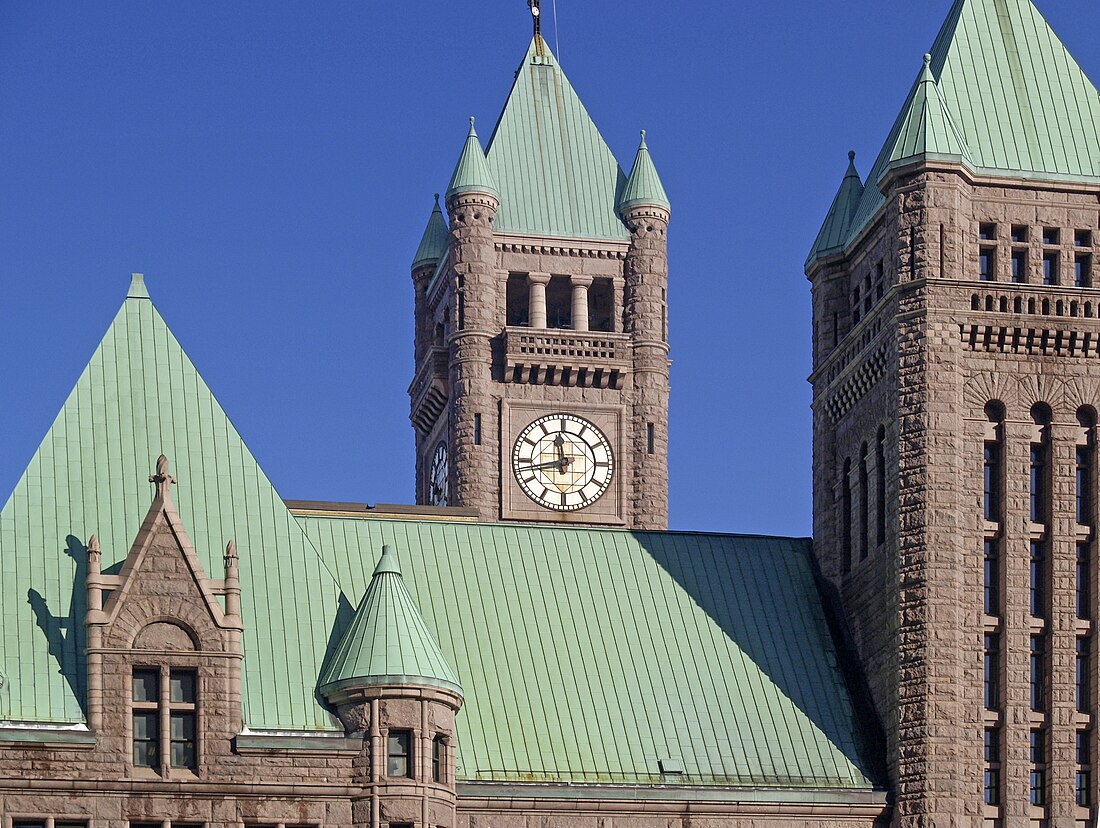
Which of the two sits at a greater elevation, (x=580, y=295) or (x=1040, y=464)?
(x=580, y=295)

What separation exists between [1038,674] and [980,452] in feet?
16.7

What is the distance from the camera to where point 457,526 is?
268 ft

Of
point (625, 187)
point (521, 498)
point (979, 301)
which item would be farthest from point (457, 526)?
point (625, 187)

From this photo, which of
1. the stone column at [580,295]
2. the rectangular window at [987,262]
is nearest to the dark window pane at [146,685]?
the rectangular window at [987,262]

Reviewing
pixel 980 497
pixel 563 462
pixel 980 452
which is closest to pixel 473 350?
pixel 563 462

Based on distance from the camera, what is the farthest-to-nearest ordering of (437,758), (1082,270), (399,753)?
(1082,270), (437,758), (399,753)

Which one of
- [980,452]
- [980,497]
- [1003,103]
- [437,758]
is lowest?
[437,758]

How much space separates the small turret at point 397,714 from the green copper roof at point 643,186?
4361 cm

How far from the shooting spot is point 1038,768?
75875 mm

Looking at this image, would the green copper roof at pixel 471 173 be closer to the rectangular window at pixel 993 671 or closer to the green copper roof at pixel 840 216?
the green copper roof at pixel 840 216

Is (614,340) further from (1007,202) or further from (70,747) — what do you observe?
(70,747)

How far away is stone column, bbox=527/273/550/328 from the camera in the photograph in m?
112

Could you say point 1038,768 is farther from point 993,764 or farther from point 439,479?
point 439,479

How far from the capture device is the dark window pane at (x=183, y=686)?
70.2 m
